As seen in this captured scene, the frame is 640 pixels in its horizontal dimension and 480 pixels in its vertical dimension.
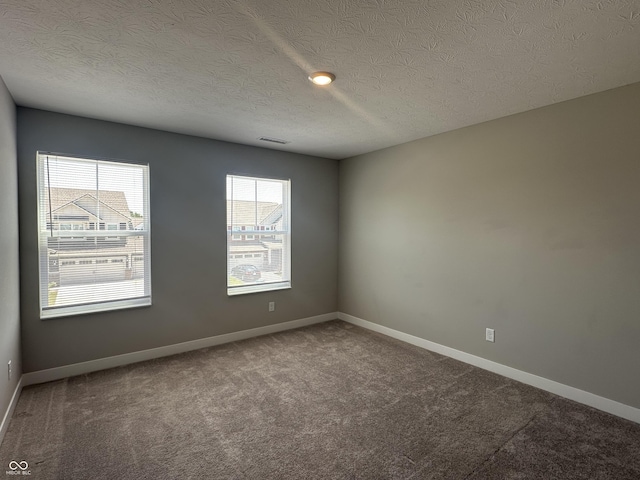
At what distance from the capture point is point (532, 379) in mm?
3014

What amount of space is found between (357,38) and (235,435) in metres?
2.60

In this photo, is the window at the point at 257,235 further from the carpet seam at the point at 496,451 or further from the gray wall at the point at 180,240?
the carpet seam at the point at 496,451

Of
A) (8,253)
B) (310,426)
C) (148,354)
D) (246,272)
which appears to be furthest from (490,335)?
(8,253)

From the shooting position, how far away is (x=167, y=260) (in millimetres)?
3693

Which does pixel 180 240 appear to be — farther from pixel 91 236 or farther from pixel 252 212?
pixel 252 212

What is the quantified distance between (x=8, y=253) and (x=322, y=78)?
261cm

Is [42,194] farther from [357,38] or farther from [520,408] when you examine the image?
[520,408]

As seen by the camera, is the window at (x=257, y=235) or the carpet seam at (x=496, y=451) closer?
the carpet seam at (x=496, y=451)

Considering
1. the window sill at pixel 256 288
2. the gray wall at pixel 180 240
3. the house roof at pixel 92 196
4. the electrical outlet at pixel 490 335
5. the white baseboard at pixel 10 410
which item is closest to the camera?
the white baseboard at pixel 10 410

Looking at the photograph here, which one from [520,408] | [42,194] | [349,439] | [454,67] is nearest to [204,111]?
[42,194]

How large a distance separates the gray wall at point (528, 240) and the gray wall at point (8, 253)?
369 centimetres

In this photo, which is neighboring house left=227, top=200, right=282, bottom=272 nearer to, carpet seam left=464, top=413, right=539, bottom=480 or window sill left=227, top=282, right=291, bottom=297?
window sill left=227, top=282, right=291, bottom=297

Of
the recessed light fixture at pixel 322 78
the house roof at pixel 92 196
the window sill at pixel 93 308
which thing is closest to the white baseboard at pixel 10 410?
the window sill at pixel 93 308

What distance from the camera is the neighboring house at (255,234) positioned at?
14.0ft
